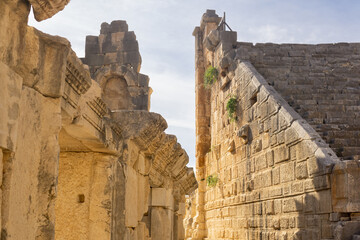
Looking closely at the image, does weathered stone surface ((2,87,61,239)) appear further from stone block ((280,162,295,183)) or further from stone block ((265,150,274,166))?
stone block ((265,150,274,166))

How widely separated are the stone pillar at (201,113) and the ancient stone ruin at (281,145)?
0.08 meters

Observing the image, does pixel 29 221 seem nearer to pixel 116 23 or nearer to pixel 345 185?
pixel 116 23

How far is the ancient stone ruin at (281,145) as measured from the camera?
858cm

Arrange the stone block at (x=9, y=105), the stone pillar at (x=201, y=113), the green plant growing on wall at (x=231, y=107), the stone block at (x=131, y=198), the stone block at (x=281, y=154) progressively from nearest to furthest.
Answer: the stone block at (x=9, y=105), the stone block at (x=131, y=198), the stone block at (x=281, y=154), the green plant growing on wall at (x=231, y=107), the stone pillar at (x=201, y=113)

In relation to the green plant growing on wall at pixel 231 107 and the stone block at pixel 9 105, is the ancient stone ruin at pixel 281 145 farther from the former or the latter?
the stone block at pixel 9 105

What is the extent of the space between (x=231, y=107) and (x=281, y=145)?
423cm

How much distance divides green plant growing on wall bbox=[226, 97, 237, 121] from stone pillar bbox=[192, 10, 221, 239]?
5452 mm

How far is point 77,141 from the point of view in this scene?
16.6 feet

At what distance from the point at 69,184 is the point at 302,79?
1044cm

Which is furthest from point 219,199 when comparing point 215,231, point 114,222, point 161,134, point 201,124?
point 114,222

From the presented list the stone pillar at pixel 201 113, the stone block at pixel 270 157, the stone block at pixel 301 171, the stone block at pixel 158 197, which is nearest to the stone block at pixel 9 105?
the stone block at pixel 158 197

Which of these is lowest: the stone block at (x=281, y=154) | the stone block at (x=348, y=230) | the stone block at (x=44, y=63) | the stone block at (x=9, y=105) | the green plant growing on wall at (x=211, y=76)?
the stone block at (x=348, y=230)

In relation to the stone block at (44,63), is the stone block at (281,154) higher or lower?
higher

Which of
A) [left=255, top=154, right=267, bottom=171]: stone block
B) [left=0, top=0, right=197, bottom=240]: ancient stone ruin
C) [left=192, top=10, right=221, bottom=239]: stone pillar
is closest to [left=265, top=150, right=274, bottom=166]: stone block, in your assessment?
[left=255, top=154, right=267, bottom=171]: stone block
